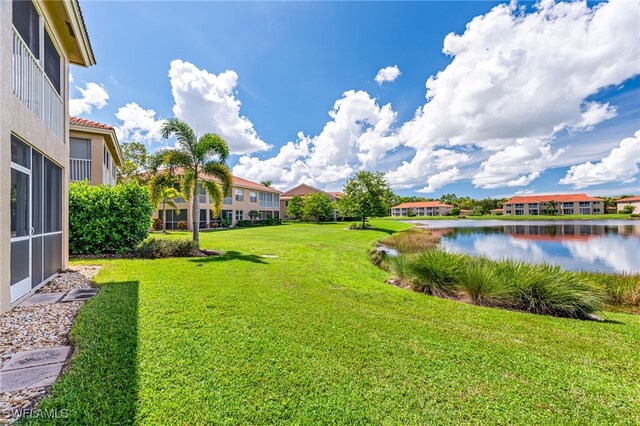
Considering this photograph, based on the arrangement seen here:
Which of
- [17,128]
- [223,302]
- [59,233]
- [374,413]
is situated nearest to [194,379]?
[374,413]

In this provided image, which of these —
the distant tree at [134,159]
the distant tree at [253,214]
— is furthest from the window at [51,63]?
the distant tree at [253,214]

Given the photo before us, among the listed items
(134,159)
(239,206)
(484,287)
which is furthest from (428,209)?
(484,287)

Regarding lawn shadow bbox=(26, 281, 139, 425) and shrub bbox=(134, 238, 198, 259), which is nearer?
lawn shadow bbox=(26, 281, 139, 425)

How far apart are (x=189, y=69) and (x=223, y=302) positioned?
16.2 metres

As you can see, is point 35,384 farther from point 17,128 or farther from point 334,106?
point 334,106

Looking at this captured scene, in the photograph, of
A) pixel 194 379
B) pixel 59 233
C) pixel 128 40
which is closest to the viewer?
pixel 194 379

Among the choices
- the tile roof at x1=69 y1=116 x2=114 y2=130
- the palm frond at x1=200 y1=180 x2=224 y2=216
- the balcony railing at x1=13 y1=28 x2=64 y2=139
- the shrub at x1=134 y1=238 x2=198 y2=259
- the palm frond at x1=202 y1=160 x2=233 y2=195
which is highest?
the tile roof at x1=69 y1=116 x2=114 y2=130

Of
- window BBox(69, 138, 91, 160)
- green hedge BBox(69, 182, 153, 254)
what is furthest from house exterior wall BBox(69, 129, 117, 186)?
green hedge BBox(69, 182, 153, 254)

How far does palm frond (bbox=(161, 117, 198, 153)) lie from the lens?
1191cm

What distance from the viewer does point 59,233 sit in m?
7.34

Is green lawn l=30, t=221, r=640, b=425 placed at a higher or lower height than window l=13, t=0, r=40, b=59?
lower

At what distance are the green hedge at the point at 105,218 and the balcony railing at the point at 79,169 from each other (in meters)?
4.83

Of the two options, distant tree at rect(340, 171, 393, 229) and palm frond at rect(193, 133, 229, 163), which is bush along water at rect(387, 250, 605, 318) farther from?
distant tree at rect(340, 171, 393, 229)

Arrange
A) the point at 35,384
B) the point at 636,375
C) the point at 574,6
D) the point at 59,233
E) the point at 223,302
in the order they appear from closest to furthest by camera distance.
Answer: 1. the point at 35,384
2. the point at 636,375
3. the point at 223,302
4. the point at 59,233
5. the point at 574,6
